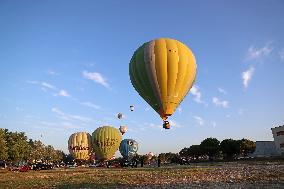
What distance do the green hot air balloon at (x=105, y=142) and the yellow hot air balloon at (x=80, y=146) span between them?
4960 millimetres

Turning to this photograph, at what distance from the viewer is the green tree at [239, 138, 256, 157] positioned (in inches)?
5630

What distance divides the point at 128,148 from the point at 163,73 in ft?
225

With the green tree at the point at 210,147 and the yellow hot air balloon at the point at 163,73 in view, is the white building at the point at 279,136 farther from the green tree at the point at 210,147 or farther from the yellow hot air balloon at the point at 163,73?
the yellow hot air balloon at the point at 163,73

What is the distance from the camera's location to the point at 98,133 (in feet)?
316

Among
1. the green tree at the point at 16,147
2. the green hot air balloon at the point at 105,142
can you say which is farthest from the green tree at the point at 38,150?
the green hot air balloon at the point at 105,142

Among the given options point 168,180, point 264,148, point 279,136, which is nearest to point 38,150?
point 264,148

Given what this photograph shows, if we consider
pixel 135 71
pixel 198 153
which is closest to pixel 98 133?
pixel 135 71

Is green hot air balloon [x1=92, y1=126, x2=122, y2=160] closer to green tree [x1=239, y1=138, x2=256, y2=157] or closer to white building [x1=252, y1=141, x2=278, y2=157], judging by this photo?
green tree [x1=239, y1=138, x2=256, y2=157]

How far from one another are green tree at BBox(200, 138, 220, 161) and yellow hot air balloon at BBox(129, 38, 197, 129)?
4697 inches

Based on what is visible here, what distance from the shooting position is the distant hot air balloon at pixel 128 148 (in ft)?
352

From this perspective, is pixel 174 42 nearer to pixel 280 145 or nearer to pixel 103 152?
Result: pixel 103 152

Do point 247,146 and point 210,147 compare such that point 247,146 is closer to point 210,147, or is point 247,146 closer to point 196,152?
point 210,147

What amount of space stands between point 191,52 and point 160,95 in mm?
7364

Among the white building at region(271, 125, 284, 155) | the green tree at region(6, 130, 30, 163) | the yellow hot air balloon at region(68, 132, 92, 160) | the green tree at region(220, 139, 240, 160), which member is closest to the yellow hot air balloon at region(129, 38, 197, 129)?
the yellow hot air balloon at region(68, 132, 92, 160)
